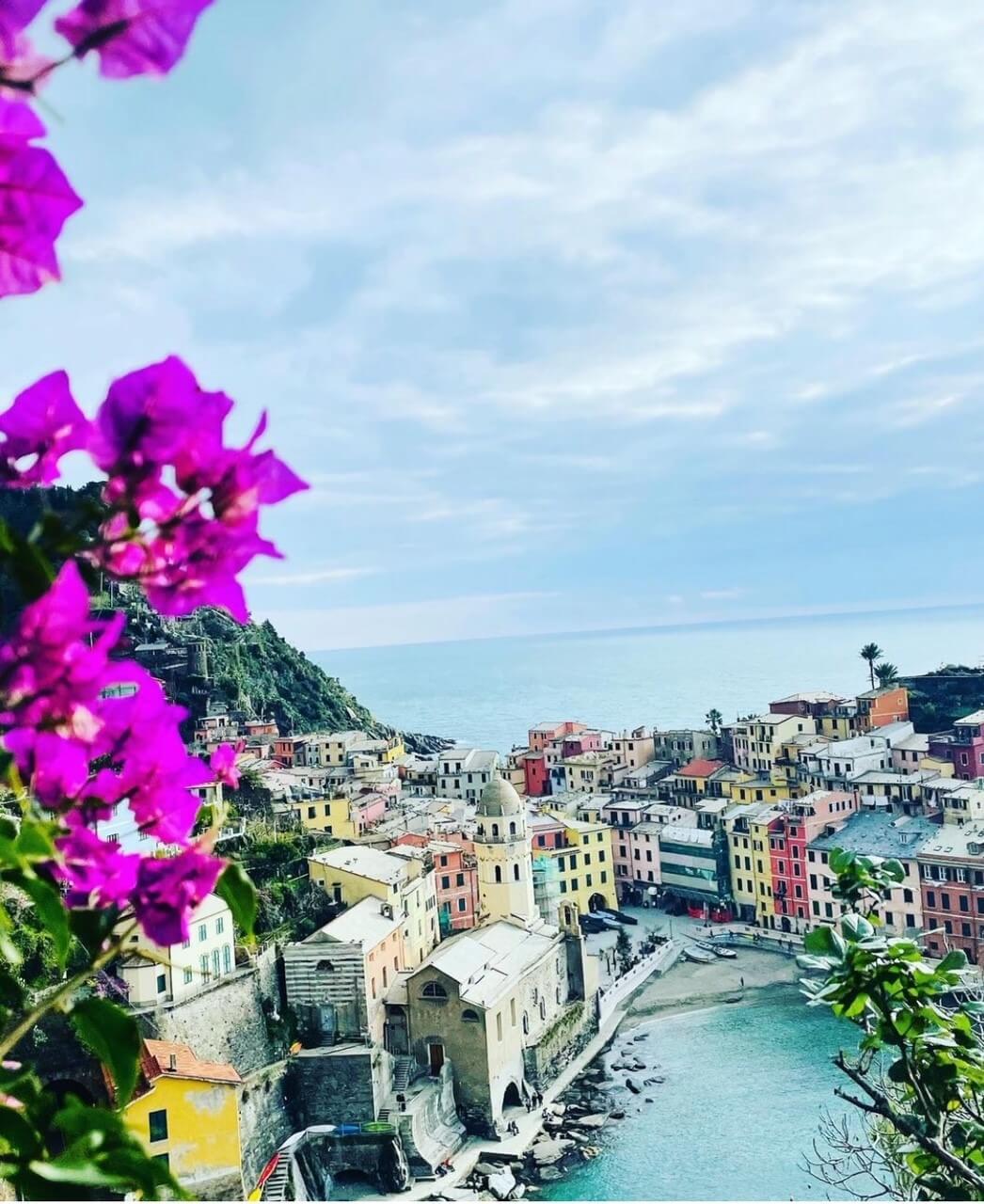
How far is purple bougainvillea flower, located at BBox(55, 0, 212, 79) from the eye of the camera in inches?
15.1

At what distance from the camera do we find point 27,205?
1.26 feet

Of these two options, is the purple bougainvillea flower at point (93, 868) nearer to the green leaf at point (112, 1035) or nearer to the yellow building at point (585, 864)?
the green leaf at point (112, 1035)

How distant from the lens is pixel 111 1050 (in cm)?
48

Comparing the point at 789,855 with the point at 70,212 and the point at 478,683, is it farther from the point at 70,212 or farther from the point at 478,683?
the point at 478,683

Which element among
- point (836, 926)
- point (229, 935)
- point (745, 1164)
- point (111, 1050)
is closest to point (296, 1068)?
point (229, 935)

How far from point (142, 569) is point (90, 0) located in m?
0.22

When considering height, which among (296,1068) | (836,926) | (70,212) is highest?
(70,212)

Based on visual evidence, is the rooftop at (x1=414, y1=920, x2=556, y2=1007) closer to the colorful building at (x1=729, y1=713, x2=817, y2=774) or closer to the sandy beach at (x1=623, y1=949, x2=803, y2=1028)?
the sandy beach at (x1=623, y1=949, x2=803, y2=1028)

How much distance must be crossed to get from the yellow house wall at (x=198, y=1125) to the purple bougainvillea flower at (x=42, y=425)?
30.9 ft

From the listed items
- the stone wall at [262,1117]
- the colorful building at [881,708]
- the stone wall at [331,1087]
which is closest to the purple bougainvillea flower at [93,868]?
the stone wall at [262,1117]

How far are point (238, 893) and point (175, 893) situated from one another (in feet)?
0.18

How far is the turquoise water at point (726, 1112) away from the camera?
10117mm

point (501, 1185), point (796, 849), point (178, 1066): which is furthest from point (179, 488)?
point (796, 849)

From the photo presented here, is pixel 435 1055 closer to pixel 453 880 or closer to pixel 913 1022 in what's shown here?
pixel 453 880
